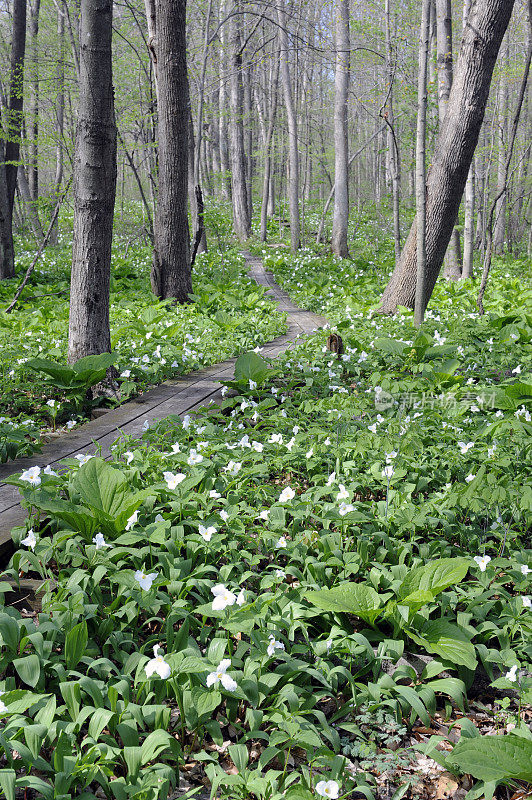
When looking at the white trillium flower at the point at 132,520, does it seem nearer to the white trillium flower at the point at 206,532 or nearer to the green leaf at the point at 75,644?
the white trillium flower at the point at 206,532

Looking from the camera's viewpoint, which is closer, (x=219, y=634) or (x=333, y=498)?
(x=219, y=634)

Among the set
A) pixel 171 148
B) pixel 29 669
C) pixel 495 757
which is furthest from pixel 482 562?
pixel 171 148

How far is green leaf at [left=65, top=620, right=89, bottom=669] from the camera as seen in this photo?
74.4 inches

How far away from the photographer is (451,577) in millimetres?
2240

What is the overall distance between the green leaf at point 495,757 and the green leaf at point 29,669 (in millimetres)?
1202

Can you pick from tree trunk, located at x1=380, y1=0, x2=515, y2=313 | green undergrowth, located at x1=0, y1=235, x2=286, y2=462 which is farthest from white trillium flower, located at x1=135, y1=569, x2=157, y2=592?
tree trunk, located at x1=380, y1=0, x2=515, y2=313

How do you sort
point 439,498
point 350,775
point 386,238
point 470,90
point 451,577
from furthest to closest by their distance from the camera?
point 386,238
point 470,90
point 439,498
point 451,577
point 350,775

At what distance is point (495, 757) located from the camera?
1623 millimetres

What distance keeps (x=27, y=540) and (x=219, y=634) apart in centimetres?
83

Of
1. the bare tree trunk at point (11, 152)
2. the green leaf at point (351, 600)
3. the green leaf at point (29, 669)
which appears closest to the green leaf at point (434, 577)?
the green leaf at point (351, 600)

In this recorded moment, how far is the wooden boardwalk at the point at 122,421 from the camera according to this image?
2707 millimetres

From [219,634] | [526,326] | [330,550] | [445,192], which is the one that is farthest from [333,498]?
[445,192]

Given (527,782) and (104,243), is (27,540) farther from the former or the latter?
(104,243)

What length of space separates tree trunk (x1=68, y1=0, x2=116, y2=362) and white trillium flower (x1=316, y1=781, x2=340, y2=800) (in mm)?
3621
